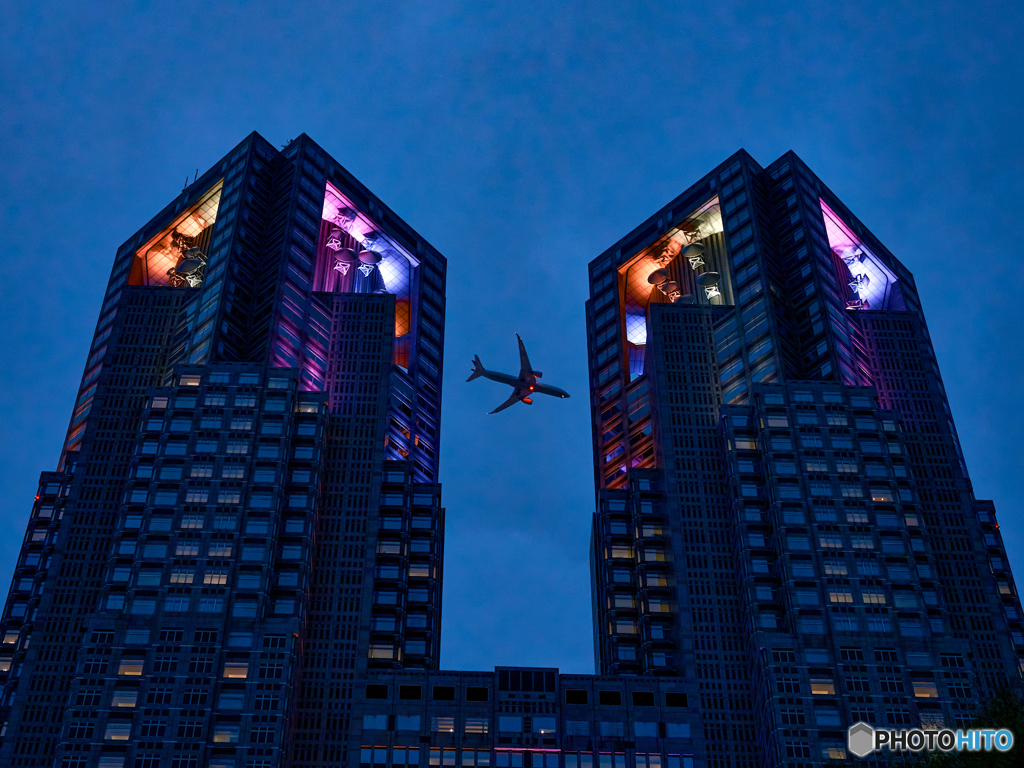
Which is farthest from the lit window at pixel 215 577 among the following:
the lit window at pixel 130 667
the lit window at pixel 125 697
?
the lit window at pixel 125 697

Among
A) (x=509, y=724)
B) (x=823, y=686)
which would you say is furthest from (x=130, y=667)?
(x=823, y=686)

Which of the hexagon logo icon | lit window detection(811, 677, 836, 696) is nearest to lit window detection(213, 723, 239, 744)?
the hexagon logo icon

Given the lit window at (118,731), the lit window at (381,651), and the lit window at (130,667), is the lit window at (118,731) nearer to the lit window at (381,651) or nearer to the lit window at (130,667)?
the lit window at (130,667)

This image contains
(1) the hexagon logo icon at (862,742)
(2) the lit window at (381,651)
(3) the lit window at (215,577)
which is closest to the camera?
(1) the hexagon logo icon at (862,742)

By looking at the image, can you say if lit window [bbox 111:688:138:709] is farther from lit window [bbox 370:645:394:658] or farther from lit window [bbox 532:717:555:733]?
lit window [bbox 532:717:555:733]

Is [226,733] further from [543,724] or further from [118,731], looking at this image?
[543,724]
